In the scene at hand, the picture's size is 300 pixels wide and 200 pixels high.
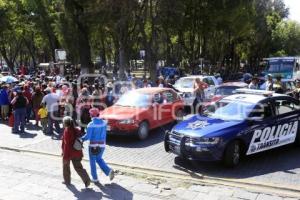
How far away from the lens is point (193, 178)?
9.28 m

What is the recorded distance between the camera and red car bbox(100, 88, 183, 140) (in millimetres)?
12695

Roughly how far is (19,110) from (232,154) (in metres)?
7.87

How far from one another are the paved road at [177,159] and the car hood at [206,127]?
0.86 m

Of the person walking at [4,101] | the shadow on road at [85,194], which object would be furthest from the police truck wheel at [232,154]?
the person walking at [4,101]

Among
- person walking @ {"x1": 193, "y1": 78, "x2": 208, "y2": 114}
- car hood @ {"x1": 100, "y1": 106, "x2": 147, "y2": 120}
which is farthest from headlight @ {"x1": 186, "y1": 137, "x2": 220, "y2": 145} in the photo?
person walking @ {"x1": 193, "y1": 78, "x2": 208, "y2": 114}

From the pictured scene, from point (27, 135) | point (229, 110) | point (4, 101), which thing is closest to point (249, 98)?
point (229, 110)

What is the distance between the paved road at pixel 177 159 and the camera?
936cm

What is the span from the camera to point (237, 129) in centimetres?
981

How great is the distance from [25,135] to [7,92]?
3.20 m

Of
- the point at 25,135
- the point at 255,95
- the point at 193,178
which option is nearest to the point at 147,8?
the point at 25,135

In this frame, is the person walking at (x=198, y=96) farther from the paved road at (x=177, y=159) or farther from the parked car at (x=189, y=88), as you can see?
the paved road at (x=177, y=159)

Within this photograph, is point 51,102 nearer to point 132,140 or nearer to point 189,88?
point 132,140

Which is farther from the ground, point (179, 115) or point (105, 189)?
point (179, 115)

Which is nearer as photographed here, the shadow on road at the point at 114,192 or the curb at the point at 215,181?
the shadow on road at the point at 114,192
